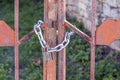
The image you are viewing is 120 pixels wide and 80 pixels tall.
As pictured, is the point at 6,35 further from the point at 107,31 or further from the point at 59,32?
the point at 107,31

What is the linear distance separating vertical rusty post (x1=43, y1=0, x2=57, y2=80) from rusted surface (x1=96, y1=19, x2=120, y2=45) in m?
0.20

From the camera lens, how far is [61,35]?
190cm

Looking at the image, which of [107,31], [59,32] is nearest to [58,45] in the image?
[59,32]

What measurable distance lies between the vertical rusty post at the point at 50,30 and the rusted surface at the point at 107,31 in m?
0.20

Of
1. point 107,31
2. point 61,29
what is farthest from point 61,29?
point 107,31

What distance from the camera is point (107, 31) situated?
6.11 feet

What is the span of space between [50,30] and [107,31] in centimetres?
26

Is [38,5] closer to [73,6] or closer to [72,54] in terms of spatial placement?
[73,6]

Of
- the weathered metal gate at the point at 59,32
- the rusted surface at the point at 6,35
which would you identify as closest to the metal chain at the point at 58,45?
the weathered metal gate at the point at 59,32

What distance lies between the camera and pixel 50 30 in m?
1.90

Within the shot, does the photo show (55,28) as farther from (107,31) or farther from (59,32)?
(107,31)

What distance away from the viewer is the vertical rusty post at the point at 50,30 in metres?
1.88

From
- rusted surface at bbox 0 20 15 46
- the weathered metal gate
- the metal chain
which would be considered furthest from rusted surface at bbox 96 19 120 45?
rusted surface at bbox 0 20 15 46

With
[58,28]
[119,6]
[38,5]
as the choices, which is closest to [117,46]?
[119,6]
